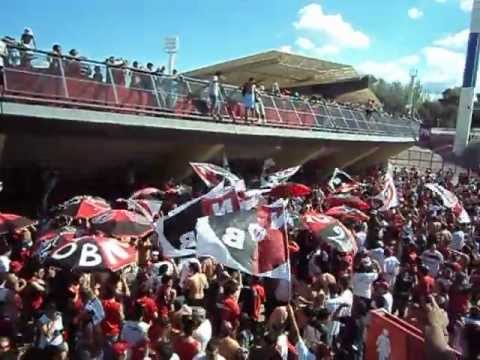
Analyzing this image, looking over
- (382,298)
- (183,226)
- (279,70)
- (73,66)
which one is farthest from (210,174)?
(279,70)

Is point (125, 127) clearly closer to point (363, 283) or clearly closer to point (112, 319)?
point (363, 283)

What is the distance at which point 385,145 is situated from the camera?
1549 inches

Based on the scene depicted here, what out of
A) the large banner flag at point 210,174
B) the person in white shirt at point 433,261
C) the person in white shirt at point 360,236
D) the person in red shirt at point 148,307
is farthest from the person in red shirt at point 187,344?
the large banner flag at point 210,174

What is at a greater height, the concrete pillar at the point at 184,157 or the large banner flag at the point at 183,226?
the large banner flag at the point at 183,226

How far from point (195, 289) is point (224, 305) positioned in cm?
82

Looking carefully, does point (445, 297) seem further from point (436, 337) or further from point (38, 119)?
point (38, 119)

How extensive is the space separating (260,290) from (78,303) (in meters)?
2.51

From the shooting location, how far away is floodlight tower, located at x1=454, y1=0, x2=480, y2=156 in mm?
52250

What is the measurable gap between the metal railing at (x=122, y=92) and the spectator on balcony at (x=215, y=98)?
0.16m

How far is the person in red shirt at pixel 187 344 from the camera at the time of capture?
7137 millimetres

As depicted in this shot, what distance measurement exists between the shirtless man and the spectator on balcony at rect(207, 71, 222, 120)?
1327cm

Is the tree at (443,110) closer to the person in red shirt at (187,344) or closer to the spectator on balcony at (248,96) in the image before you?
the spectator on balcony at (248,96)

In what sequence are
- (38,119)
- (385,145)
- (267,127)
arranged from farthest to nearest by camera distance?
(385,145) < (267,127) < (38,119)

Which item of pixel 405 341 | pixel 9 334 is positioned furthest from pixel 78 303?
pixel 405 341
